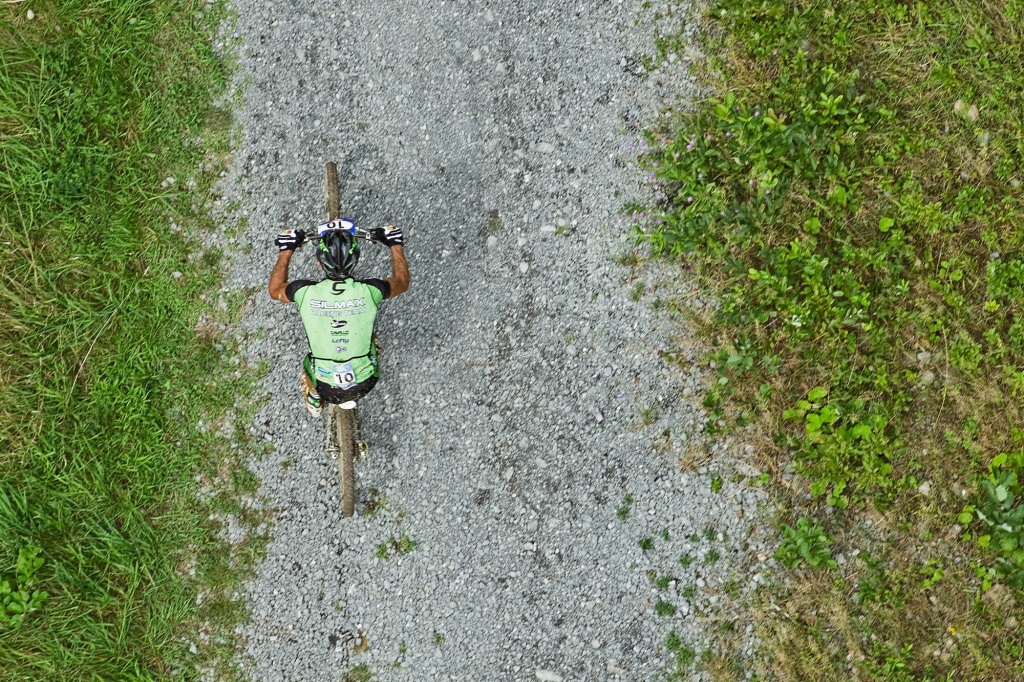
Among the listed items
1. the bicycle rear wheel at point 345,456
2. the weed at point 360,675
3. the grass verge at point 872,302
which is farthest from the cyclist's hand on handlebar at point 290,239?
the weed at point 360,675

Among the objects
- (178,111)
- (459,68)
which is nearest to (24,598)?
(178,111)

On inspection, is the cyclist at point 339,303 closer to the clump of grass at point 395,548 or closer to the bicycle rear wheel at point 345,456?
the bicycle rear wheel at point 345,456

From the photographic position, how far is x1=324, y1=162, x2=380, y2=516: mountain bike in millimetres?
6020

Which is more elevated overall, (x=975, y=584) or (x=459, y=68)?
(x=459, y=68)

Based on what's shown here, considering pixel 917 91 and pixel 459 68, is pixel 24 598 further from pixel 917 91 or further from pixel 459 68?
pixel 917 91

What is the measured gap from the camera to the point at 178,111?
6.77m

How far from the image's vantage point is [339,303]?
17.9ft

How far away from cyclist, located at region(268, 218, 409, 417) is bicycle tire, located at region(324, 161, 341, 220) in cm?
45

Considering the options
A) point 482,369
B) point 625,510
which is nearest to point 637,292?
point 482,369

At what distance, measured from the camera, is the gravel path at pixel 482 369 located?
6.09 metres

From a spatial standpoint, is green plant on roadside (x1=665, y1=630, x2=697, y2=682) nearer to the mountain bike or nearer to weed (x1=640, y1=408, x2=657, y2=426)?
weed (x1=640, y1=408, x2=657, y2=426)

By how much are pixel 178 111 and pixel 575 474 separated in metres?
5.67

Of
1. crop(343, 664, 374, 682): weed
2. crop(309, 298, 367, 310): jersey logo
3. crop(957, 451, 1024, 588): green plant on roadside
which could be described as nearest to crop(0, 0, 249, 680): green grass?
crop(343, 664, 374, 682): weed

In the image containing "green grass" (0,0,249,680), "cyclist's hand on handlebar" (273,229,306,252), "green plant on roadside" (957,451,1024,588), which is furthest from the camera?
"green grass" (0,0,249,680)
